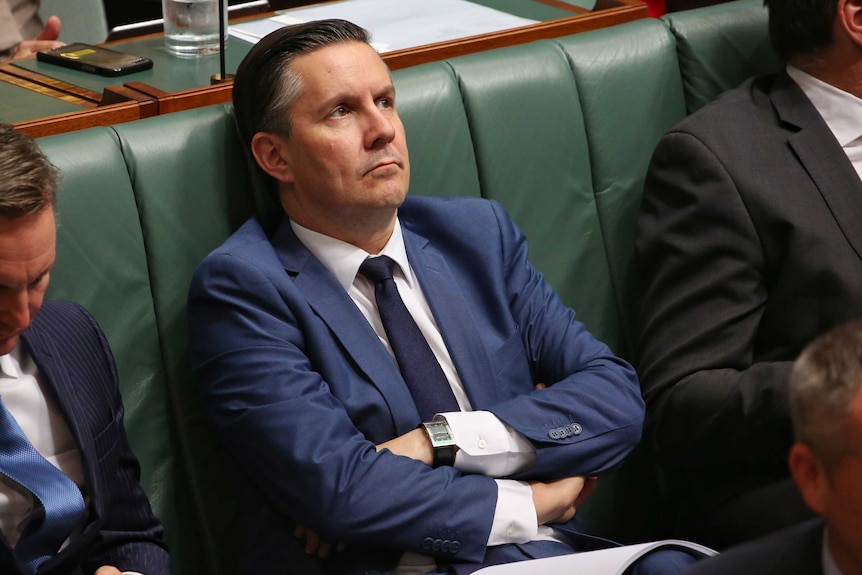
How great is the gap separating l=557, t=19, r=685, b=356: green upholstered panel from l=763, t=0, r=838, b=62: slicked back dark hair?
235mm

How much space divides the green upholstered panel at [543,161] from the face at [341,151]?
0.31m

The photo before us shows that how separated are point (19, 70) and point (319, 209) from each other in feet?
2.59

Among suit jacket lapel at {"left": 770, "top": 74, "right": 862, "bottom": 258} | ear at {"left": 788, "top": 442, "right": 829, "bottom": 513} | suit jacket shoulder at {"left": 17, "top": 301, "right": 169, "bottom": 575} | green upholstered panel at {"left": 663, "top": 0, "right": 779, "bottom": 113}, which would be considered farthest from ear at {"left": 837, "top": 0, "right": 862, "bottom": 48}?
suit jacket shoulder at {"left": 17, "top": 301, "right": 169, "bottom": 575}

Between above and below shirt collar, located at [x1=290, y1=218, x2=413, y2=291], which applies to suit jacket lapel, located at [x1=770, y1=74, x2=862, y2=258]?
above

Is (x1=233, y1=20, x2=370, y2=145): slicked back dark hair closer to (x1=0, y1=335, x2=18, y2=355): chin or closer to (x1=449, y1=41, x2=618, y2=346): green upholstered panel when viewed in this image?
(x1=449, y1=41, x2=618, y2=346): green upholstered panel

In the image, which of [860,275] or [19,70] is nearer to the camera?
[860,275]

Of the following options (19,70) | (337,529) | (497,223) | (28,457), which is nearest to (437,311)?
(497,223)

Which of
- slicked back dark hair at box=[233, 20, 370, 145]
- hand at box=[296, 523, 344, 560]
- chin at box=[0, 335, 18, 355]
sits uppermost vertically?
slicked back dark hair at box=[233, 20, 370, 145]

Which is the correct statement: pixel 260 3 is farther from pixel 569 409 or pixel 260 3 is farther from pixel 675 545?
pixel 675 545

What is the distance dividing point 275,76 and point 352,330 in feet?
1.38

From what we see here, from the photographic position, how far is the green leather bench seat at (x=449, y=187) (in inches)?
73.7

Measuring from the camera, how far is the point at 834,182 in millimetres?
2092

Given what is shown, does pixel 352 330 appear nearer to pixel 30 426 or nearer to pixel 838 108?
pixel 30 426

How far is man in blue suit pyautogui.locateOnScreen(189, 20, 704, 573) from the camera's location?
1709mm
